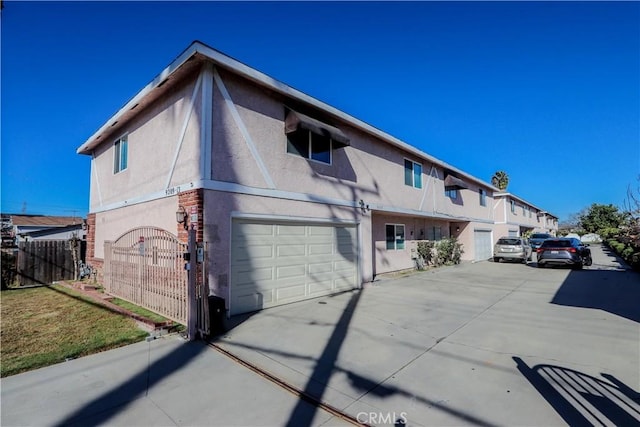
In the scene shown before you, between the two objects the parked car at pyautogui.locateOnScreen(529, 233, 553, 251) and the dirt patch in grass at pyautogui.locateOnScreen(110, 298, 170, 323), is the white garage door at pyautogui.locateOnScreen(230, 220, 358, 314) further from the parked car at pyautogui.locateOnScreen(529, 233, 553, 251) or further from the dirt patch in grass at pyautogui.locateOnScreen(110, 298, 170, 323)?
the parked car at pyautogui.locateOnScreen(529, 233, 553, 251)

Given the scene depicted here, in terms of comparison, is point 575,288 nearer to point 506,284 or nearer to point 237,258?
point 506,284

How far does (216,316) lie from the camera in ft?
19.7

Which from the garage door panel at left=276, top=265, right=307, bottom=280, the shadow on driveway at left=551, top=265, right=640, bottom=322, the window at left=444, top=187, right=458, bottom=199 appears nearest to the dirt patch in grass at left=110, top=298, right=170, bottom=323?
the garage door panel at left=276, top=265, right=307, bottom=280

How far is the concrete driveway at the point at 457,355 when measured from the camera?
3.43m

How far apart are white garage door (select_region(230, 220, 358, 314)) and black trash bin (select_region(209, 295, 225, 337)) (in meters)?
1.04

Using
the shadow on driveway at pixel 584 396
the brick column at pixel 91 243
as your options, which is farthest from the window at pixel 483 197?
the brick column at pixel 91 243

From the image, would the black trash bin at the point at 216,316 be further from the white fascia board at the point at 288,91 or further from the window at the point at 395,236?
the window at the point at 395,236

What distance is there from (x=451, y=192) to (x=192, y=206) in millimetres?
16247

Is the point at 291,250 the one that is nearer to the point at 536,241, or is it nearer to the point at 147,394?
the point at 147,394

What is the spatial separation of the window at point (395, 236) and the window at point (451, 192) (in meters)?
4.70

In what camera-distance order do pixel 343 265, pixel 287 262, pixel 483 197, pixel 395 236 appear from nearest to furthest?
→ pixel 287 262 < pixel 343 265 < pixel 395 236 < pixel 483 197

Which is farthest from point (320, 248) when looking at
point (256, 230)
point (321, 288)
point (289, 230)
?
point (256, 230)

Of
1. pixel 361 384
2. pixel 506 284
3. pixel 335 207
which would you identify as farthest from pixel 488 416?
pixel 506 284

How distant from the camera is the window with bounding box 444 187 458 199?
18219mm
